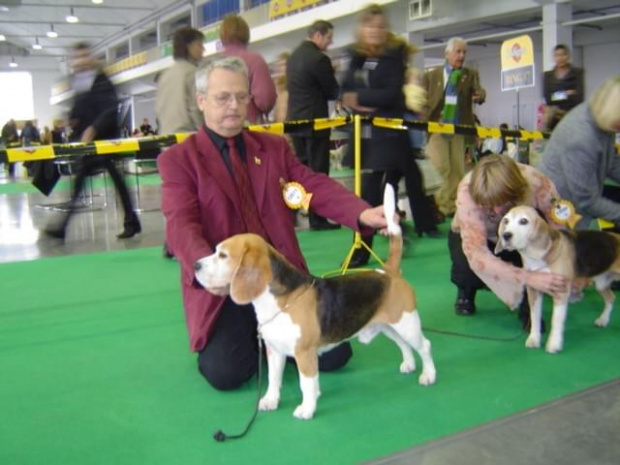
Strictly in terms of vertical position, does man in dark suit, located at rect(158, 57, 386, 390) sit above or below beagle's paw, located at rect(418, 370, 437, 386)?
above

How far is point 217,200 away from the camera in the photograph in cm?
271

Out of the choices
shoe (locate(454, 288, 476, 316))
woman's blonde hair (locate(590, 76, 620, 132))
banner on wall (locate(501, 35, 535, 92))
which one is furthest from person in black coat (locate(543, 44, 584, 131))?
shoe (locate(454, 288, 476, 316))

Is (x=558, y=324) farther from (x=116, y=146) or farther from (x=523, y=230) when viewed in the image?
(x=116, y=146)

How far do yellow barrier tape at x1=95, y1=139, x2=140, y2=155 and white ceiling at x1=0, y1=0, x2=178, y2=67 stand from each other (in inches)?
834

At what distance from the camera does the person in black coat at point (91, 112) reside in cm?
618

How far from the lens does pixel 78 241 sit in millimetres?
6801

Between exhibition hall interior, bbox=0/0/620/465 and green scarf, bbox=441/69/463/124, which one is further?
green scarf, bbox=441/69/463/124

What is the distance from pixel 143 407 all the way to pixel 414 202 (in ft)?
11.9

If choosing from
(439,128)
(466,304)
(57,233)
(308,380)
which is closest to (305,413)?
(308,380)

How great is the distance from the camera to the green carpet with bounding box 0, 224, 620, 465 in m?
2.30

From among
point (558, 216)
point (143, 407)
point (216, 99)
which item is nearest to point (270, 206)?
point (216, 99)

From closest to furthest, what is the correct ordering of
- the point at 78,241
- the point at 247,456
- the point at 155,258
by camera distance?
the point at 247,456, the point at 155,258, the point at 78,241

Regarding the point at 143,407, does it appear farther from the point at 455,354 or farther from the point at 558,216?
the point at 558,216

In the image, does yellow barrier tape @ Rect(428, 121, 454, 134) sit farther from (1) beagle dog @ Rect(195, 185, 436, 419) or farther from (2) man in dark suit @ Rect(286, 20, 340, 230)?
(1) beagle dog @ Rect(195, 185, 436, 419)
